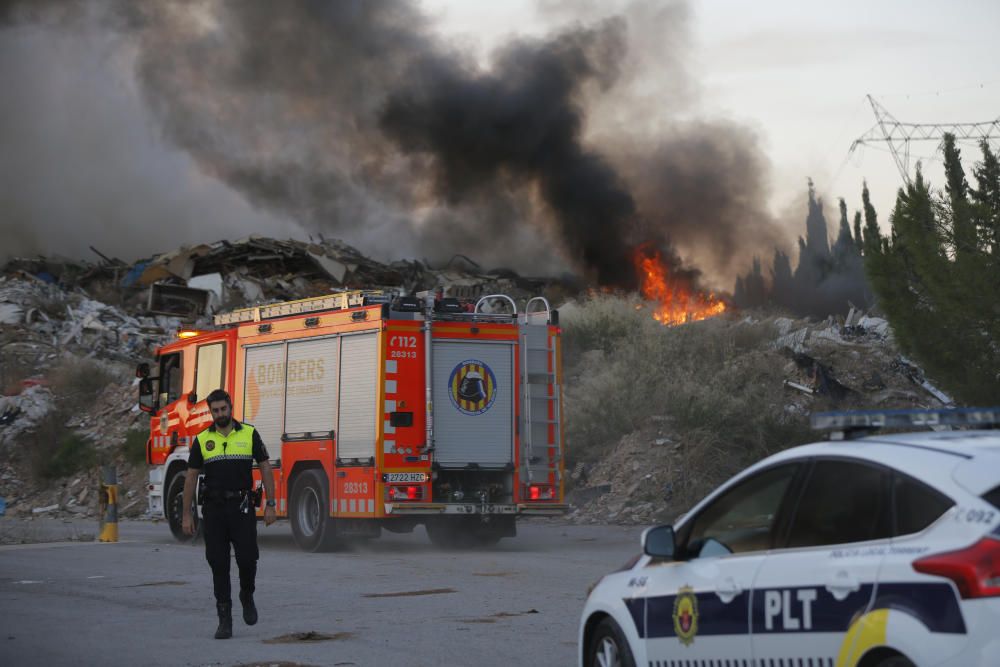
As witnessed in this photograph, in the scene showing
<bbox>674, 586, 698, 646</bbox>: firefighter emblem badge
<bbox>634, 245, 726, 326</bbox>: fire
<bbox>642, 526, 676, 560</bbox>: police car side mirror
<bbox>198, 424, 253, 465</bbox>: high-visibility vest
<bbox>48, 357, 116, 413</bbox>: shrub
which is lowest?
<bbox>674, 586, 698, 646</bbox>: firefighter emblem badge

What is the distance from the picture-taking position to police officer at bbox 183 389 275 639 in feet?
31.4

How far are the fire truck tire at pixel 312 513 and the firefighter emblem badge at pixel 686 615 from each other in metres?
11.2

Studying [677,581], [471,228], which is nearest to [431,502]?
[677,581]

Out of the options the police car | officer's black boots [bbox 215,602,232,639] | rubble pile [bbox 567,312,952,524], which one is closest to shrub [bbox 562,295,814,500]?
rubble pile [bbox 567,312,952,524]

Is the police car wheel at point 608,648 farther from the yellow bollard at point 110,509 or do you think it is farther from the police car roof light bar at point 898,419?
the yellow bollard at point 110,509

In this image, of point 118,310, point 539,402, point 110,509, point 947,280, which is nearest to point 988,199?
point 947,280

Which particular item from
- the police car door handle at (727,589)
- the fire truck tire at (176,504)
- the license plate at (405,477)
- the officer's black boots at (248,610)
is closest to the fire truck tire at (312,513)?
the license plate at (405,477)

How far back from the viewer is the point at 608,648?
19.8 ft

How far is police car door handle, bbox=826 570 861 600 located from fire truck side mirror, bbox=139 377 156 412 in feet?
53.1

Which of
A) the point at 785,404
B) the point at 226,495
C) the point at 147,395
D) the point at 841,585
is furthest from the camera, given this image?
the point at 785,404

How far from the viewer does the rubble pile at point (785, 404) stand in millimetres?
21062

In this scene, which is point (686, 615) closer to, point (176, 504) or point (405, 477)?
point (405, 477)

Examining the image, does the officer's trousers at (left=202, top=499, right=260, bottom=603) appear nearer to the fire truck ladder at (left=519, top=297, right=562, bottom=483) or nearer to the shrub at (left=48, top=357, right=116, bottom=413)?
the fire truck ladder at (left=519, top=297, right=562, bottom=483)

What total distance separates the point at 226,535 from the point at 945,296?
14.4 m
